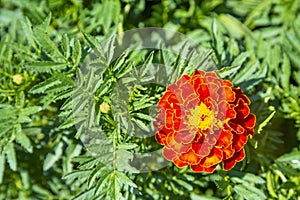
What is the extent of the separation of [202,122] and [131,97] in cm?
18

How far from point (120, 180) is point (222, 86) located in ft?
1.02

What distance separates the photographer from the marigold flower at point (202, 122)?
4.12ft

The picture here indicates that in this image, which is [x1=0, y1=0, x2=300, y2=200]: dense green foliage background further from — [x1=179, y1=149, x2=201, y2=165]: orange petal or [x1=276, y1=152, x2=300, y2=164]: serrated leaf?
[x1=179, y1=149, x2=201, y2=165]: orange petal

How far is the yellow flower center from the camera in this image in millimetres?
1270

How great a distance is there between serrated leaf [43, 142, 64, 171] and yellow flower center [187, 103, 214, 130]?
536mm

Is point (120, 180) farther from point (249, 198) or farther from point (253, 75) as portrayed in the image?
point (253, 75)

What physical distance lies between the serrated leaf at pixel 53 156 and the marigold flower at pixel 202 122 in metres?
0.48

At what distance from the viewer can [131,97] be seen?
136 centimetres

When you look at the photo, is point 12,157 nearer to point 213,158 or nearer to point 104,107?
point 104,107

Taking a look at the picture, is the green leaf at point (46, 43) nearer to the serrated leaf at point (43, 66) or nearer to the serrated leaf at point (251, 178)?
the serrated leaf at point (43, 66)

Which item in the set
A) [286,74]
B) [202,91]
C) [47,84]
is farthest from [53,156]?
[286,74]

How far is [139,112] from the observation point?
1.39m

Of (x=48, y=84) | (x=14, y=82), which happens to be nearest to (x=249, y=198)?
(x=48, y=84)

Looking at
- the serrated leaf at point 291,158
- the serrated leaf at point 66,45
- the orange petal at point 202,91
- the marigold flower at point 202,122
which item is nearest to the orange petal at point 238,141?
the marigold flower at point 202,122
